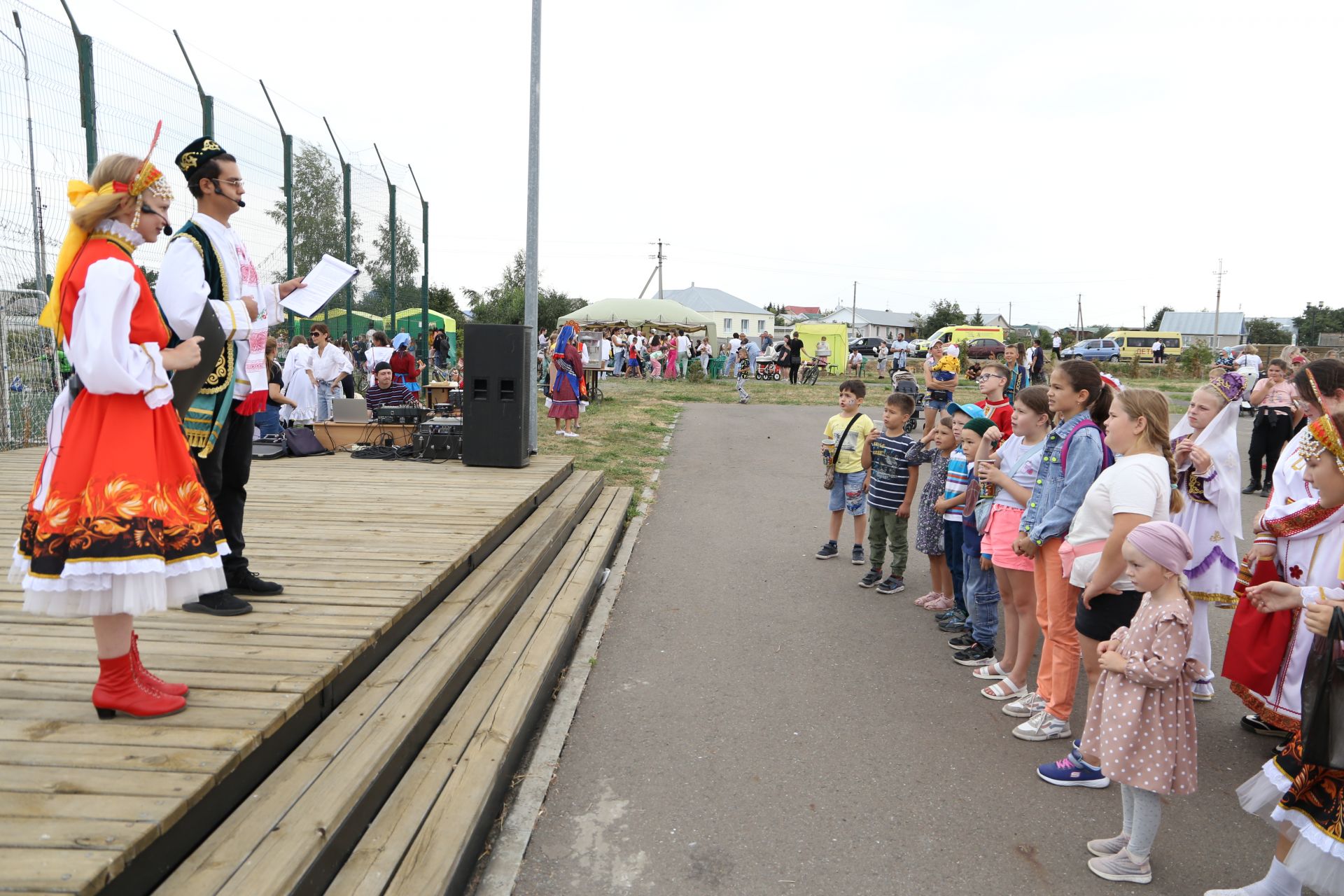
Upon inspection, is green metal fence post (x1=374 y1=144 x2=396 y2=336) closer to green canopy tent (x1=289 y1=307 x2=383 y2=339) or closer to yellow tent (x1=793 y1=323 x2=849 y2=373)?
green canopy tent (x1=289 y1=307 x2=383 y2=339)

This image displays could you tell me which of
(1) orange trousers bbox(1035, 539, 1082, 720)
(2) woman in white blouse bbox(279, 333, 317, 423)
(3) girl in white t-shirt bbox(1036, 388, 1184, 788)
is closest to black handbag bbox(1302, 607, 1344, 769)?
(3) girl in white t-shirt bbox(1036, 388, 1184, 788)

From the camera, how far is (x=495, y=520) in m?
6.49

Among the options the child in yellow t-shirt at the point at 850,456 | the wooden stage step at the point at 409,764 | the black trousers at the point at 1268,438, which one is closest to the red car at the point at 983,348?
the black trousers at the point at 1268,438

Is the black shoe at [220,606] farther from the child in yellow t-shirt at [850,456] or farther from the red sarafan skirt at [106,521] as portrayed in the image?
the child in yellow t-shirt at [850,456]

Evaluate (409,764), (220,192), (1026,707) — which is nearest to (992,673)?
(1026,707)

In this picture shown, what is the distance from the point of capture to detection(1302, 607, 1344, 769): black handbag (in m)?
2.53

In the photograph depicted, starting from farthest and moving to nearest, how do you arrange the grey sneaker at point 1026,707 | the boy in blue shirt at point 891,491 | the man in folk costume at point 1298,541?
the boy in blue shirt at point 891,491 → the grey sneaker at point 1026,707 → the man in folk costume at point 1298,541

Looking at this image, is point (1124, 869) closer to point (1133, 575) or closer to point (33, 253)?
point (1133, 575)

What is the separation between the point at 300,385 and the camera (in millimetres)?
11305

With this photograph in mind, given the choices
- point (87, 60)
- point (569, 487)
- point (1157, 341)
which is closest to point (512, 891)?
point (569, 487)

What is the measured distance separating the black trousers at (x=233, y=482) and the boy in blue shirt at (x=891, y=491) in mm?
4189

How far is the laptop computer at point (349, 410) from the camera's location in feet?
36.8

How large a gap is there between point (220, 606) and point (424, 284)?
43.7 ft

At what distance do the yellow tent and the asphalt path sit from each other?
99.7 feet
